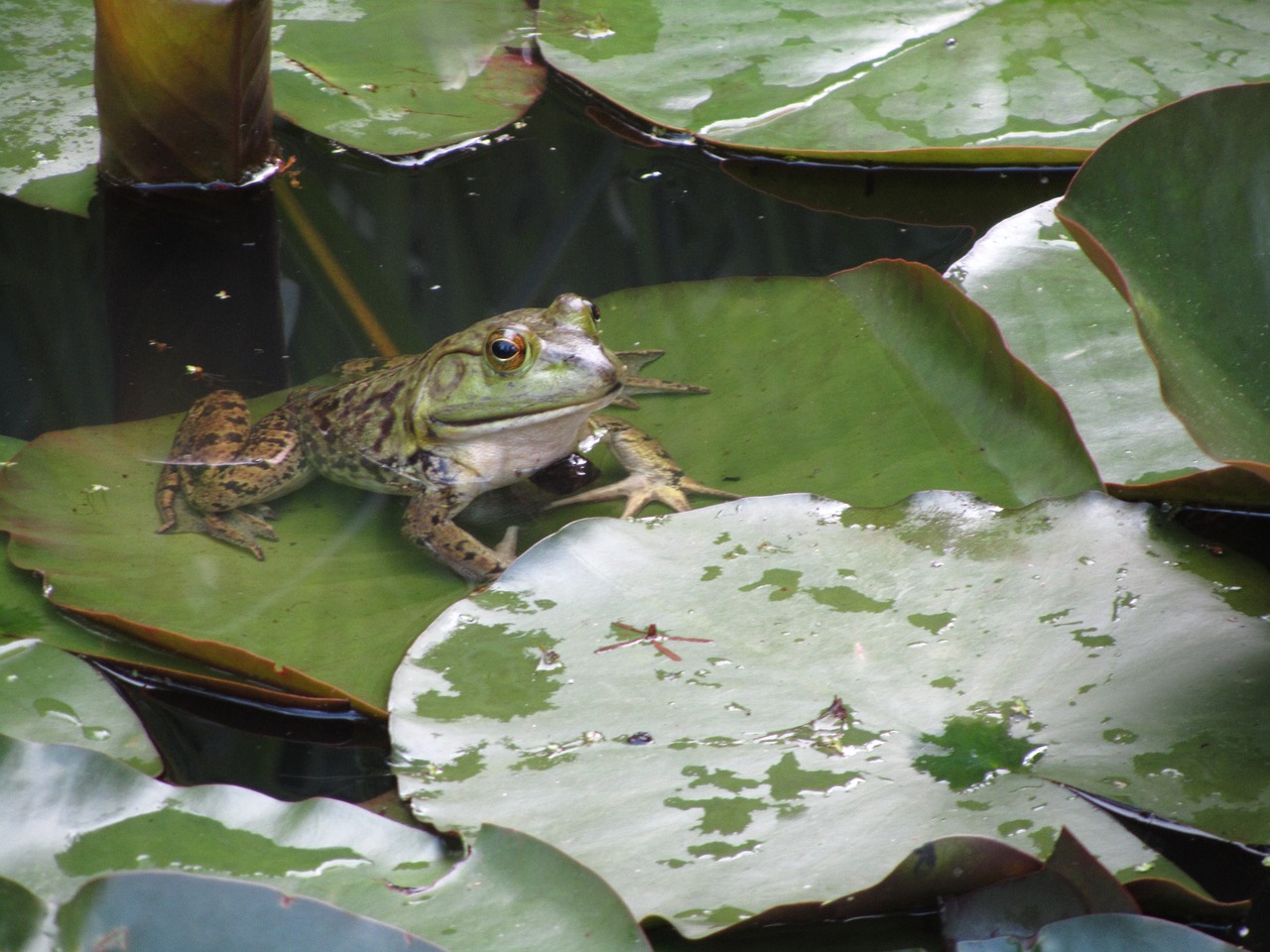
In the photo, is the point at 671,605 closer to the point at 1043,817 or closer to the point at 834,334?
the point at 1043,817

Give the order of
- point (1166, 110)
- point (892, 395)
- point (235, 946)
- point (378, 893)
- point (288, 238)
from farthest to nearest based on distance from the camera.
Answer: point (288, 238) < point (892, 395) < point (1166, 110) < point (378, 893) < point (235, 946)

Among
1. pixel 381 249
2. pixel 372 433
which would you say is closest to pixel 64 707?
pixel 372 433

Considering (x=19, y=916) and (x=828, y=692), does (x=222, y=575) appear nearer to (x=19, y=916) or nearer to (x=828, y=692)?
(x=19, y=916)

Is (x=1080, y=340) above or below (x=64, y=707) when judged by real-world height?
above

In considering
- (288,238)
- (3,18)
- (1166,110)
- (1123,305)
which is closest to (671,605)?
(1166,110)

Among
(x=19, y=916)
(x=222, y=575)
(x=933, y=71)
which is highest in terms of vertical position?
(x=933, y=71)

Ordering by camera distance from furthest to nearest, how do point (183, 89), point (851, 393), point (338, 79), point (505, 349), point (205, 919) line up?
point (338, 79), point (183, 89), point (505, 349), point (851, 393), point (205, 919)
